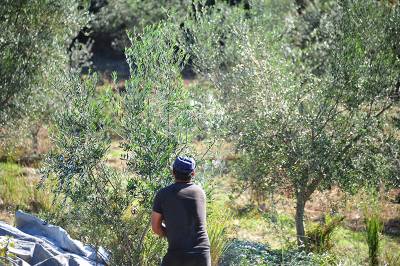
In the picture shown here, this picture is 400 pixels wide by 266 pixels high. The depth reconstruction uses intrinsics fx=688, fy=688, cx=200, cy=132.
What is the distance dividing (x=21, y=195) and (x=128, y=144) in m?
4.73

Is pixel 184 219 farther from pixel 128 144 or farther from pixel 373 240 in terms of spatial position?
pixel 373 240

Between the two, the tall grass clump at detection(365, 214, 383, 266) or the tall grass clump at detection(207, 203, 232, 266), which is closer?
the tall grass clump at detection(207, 203, 232, 266)

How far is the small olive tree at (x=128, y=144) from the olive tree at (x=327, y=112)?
7.96 feet

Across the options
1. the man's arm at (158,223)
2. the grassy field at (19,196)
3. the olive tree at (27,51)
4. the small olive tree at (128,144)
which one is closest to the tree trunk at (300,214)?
the small olive tree at (128,144)

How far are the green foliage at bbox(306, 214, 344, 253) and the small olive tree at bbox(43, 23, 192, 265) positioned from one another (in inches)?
131

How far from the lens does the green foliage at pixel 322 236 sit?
32.2 ft

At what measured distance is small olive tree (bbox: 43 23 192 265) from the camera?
22.5 feet

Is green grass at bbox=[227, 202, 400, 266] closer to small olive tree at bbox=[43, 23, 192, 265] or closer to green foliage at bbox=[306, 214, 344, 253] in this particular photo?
green foliage at bbox=[306, 214, 344, 253]

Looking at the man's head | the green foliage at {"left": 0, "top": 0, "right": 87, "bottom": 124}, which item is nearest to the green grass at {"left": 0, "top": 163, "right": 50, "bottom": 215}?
the green foliage at {"left": 0, "top": 0, "right": 87, "bottom": 124}

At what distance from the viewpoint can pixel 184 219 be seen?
5.55 metres

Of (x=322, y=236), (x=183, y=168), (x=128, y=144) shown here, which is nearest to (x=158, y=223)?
(x=183, y=168)

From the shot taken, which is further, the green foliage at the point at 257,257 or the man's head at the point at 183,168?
the green foliage at the point at 257,257

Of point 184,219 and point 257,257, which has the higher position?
point 184,219

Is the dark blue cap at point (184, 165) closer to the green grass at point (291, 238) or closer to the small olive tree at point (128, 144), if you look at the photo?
the small olive tree at point (128, 144)
